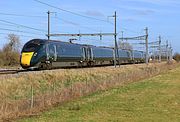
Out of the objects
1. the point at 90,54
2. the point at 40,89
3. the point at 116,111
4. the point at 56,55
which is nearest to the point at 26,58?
the point at 56,55

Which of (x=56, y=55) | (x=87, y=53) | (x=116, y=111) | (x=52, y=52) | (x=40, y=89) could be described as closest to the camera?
(x=116, y=111)

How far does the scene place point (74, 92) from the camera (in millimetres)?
23156

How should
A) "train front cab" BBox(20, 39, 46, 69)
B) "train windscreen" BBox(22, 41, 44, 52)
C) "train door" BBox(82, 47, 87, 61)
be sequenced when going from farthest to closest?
"train door" BBox(82, 47, 87, 61) → "train windscreen" BBox(22, 41, 44, 52) → "train front cab" BBox(20, 39, 46, 69)

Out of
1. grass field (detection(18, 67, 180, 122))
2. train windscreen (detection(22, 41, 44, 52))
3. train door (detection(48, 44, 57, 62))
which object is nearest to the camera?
grass field (detection(18, 67, 180, 122))

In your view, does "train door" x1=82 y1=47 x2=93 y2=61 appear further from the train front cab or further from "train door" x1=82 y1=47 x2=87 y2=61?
the train front cab

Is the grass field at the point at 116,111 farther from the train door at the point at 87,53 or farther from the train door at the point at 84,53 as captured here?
the train door at the point at 87,53

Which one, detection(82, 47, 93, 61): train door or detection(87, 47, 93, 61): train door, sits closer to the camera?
detection(82, 47, 93, 61): train door

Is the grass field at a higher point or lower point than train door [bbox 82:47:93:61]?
lower

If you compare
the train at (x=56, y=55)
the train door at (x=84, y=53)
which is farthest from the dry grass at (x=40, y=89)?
the train door at (x=84, y=53)

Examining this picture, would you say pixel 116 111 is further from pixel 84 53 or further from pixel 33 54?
pixel 84 53

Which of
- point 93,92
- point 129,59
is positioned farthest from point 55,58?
point 129,59

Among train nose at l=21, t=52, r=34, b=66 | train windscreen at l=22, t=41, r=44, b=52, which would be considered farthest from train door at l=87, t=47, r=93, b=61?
train nose at l=21, t=52, r=34, b=66

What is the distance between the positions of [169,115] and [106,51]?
50.8 m

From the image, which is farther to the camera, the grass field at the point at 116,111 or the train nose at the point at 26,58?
the train nose at the point at 26,58
